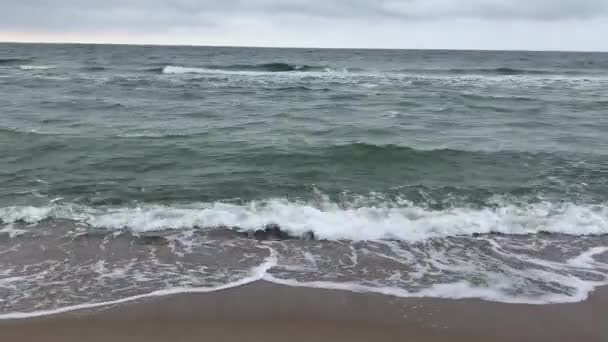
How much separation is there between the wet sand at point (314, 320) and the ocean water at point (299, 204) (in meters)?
0.25

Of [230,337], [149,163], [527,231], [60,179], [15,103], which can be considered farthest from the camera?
[15,103]

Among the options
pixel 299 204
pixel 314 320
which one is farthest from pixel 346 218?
pixel 314 320

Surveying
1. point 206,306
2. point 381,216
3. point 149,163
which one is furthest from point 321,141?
point 206,306

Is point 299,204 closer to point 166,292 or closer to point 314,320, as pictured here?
point 166,292

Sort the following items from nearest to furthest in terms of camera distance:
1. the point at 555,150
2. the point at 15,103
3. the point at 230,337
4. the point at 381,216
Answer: the point at 230,337 < the point at 381,216 < the point at 555,150 < the point at 15,103

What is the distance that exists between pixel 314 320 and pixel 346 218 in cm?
300

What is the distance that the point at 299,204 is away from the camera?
8312 millimetres

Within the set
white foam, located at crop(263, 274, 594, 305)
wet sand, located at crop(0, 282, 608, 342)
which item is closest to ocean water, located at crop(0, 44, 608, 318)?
white foam, located at crop(263, 274, 594, 305)

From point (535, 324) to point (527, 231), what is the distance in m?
2.83

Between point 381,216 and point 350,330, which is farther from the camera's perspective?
point 381,216

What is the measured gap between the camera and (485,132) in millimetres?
14719

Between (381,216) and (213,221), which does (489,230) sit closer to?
(381,216)

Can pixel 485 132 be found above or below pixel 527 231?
above

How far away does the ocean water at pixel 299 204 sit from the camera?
566 centimetres
